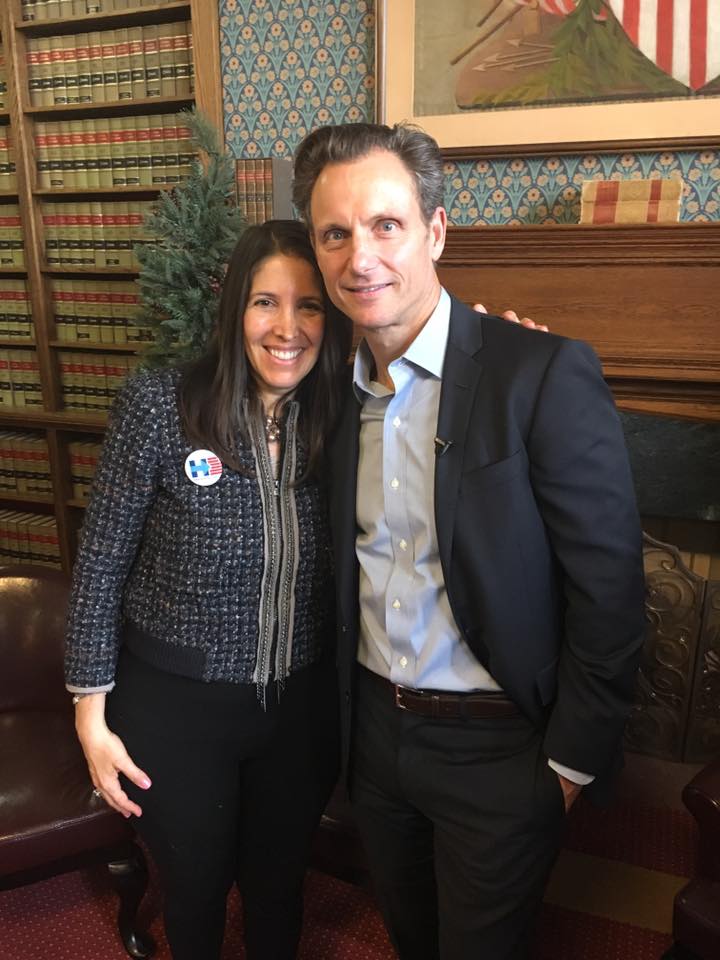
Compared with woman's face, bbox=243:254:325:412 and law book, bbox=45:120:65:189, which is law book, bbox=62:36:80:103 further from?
woman's face, bbox=243:254:325:412

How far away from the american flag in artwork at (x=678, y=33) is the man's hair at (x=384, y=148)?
151cm

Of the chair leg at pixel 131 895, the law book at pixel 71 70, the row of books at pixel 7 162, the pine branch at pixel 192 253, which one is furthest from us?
the row of books at pixel 7 162

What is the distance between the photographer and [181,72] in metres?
3.04

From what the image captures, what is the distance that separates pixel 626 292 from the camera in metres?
2.19

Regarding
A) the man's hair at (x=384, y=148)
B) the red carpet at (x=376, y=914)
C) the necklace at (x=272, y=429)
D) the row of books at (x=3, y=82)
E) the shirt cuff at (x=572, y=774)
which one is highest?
the row of books at (x=3, y=82)

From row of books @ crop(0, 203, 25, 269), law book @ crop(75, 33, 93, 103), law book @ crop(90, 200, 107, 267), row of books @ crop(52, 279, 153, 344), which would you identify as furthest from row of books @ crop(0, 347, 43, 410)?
law book @ crop(75, 33, 93, 103)

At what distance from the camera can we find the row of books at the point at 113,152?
123 inches

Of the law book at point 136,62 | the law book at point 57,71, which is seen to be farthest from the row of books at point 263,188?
the law book at point 57,71

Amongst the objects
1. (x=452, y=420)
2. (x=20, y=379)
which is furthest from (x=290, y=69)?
(x=452, y=420)

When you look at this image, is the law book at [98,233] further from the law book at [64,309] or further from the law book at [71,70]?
the law book at [71,70]

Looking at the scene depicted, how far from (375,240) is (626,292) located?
1.33m

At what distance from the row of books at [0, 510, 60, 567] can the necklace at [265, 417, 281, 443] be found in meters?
2.86

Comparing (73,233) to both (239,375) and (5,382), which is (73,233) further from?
(239,375)

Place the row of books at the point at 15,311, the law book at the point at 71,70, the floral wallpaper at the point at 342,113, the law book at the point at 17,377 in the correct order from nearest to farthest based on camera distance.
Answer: the floral wallpaper at the point at 342,113 → the law book at the point at 71,70 → the row of books at the point at 15,311 → the law book at the point at 17,377
